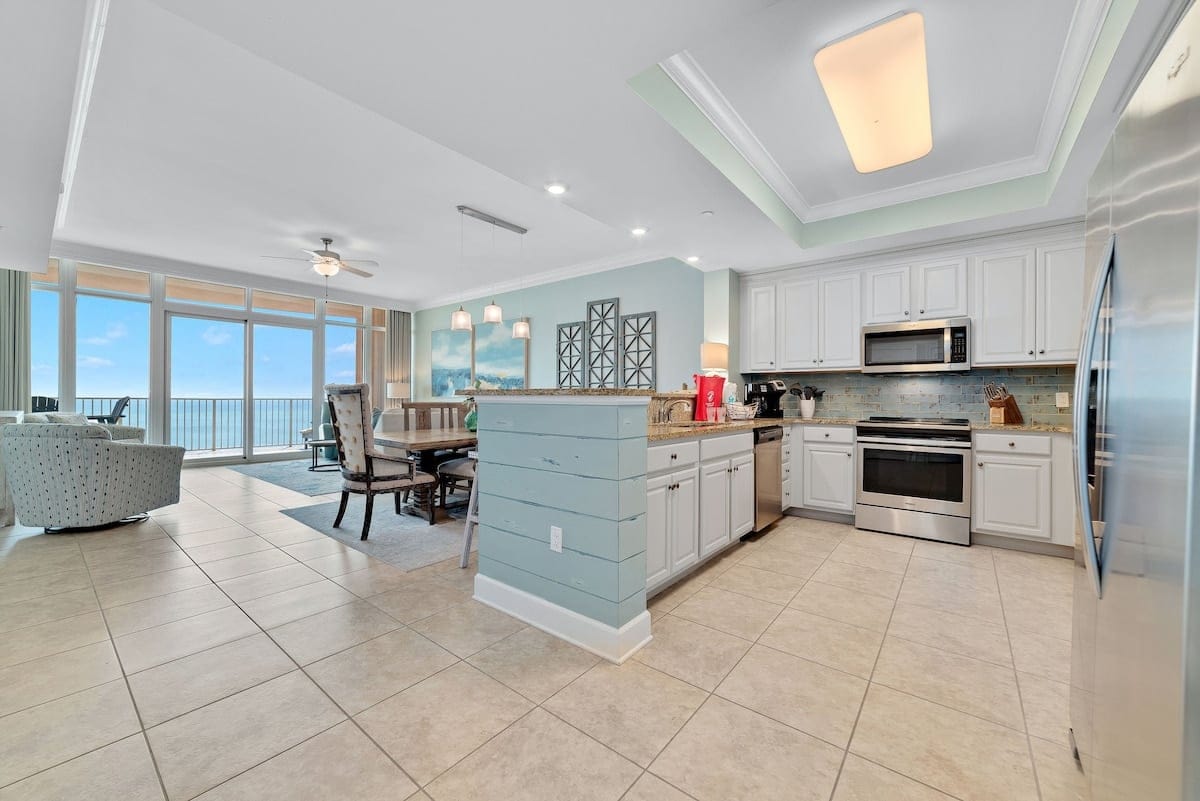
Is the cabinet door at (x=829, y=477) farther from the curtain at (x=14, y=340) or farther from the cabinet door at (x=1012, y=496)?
the curtain at (x=14, y=340)

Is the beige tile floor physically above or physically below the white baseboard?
below

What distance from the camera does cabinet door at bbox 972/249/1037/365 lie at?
139 inches

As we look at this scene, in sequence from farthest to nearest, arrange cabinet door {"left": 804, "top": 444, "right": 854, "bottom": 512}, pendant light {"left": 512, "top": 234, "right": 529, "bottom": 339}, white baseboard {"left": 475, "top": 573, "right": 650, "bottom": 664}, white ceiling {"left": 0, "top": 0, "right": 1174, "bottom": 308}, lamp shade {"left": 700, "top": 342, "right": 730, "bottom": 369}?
pendant light {"left": 512, "top": 234, "right": 529, "bottom": 339}, lamp shade {"left": 700, "top": 342, "right": 730, "bottom": 369}, cabinet door {"left": 804, "top": 444, "right": 854, "bottom": 512}, white baseboard {"left": 475, "top": 573, "right": 650, "bottom": 664}, white ceiling {"left": 0, "top": 0, "right": 1174, "bottom": 308}

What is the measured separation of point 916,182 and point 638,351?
119 inches

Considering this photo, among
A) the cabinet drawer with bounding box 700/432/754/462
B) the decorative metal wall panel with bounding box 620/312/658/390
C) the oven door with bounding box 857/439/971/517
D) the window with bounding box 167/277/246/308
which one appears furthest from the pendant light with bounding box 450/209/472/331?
the oven door with bounding box 857/439/971/517

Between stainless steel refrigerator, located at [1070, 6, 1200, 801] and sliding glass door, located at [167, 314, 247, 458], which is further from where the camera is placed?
sliding glass door, located at [167, 314, 247, 458]

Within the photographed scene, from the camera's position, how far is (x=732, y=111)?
2680mm

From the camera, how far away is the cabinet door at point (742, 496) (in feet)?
10.4

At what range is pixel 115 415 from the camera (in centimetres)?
591

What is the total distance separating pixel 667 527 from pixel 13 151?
12.8ft

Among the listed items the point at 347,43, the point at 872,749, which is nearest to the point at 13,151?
the point at 347,43

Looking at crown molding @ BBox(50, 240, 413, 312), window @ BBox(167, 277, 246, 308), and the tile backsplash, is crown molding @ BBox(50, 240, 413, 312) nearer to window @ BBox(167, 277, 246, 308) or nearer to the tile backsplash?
window @ BBox(167, 277, 246, 308)

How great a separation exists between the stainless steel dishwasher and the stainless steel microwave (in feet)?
3.41

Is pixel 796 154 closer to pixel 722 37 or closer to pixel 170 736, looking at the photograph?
pixel 722 37
